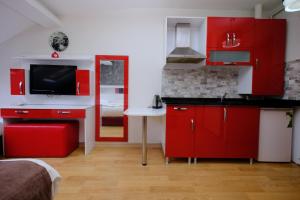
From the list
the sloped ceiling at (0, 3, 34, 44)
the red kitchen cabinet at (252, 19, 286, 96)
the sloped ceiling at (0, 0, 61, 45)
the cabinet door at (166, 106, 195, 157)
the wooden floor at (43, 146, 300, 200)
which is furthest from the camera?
the red kitchen cabinet at (252, 19, 286, 96)

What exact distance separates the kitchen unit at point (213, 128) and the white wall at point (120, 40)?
954 mm

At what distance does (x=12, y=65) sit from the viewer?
10.9 ft

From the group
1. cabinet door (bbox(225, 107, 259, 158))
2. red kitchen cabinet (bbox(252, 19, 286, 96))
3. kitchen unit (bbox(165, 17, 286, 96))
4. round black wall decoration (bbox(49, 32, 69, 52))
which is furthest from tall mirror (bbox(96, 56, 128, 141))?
red kitchen cabinet (bbox(252, 19, 286, 96))

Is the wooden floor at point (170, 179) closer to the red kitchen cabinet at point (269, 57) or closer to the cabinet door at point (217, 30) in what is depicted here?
the red kitchen cabinet at point (269, 57)

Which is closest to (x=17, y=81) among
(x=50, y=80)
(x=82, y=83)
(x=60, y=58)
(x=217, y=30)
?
(x=50, y=80)

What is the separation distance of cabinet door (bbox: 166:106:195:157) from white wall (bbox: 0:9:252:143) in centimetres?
88

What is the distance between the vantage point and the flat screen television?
10.6 feet

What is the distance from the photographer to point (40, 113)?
2.86m

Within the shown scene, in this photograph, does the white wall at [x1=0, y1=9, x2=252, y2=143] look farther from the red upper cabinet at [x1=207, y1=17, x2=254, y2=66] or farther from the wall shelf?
the red upper cabinet at [x1=207, y1=17, x2=254, y2=66]

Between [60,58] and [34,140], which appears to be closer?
[34,140]

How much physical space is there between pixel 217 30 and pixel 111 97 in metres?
2.07

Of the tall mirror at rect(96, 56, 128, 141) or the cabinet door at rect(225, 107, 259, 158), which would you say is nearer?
the cabinet door at rect(225, 107, 259, 158)

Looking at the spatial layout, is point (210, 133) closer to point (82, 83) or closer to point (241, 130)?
point (241, 130)

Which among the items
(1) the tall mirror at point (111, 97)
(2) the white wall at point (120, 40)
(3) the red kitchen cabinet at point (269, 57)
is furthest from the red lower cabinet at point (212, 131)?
(1) the tall mirror at point (111, 97)
